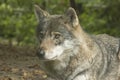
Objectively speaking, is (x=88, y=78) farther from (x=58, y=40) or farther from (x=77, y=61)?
(x=58, y=40)

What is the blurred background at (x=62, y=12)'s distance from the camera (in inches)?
656

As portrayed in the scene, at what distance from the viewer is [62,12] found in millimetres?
17141

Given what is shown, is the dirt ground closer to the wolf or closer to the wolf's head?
the wolf

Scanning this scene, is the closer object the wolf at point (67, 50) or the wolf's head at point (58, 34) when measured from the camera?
the wolf's head at point (58, 34)

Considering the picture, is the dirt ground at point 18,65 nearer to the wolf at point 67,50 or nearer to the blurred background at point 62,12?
the wolf at point 67,50

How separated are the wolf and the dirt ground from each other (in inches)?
88.7

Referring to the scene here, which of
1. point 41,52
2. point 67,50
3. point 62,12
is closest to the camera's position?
point 41,52

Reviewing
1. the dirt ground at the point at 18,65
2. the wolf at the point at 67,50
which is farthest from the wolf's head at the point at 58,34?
the dirt ground at the point at 18,65

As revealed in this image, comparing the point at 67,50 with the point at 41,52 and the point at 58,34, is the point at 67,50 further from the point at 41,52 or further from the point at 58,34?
the point at 41,52

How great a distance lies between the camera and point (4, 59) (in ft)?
38.5

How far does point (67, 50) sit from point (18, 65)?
404 cm

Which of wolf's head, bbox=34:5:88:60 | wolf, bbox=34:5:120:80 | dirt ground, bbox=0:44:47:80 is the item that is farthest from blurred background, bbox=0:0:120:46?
wolf's head, bbox=34:5:88:60

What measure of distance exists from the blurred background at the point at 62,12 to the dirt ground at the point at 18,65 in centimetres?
254

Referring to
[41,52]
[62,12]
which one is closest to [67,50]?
[41,52]
